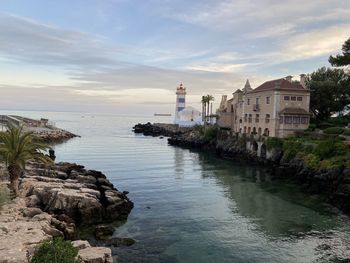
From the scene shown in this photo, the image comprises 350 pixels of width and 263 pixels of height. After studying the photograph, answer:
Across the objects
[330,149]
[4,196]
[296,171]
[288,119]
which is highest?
[288,119]

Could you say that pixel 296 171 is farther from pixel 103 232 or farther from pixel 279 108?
pixel 103 232

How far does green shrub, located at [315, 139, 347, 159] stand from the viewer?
43.9 meters

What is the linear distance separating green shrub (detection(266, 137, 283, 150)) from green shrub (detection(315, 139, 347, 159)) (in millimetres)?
10318

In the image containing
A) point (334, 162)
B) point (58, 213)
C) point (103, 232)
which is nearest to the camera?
point (103, 232)

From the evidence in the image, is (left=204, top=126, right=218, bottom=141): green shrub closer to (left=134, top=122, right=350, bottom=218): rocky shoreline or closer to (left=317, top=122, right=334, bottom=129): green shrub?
(left=134, top=122, right=350, bottom=218): rocky shoreline

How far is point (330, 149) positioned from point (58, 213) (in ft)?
112

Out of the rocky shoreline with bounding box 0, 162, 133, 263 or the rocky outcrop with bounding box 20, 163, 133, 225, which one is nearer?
the rocky shoreline with bounding box 0, 162, 133, 263

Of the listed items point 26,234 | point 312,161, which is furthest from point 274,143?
point 26,234

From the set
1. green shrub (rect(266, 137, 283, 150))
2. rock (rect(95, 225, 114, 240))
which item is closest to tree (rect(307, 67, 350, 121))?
green shrub (rect(266, 137, 283, 150))

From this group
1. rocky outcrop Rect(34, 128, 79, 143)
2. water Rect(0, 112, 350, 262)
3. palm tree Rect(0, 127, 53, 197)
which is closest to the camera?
water Rect(0, 112, 350, 262)

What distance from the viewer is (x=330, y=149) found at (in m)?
45.2

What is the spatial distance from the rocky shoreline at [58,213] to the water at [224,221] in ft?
6.13

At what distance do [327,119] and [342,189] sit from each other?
41028mm

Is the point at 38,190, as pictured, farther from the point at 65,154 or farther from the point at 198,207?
the point at 65,154
